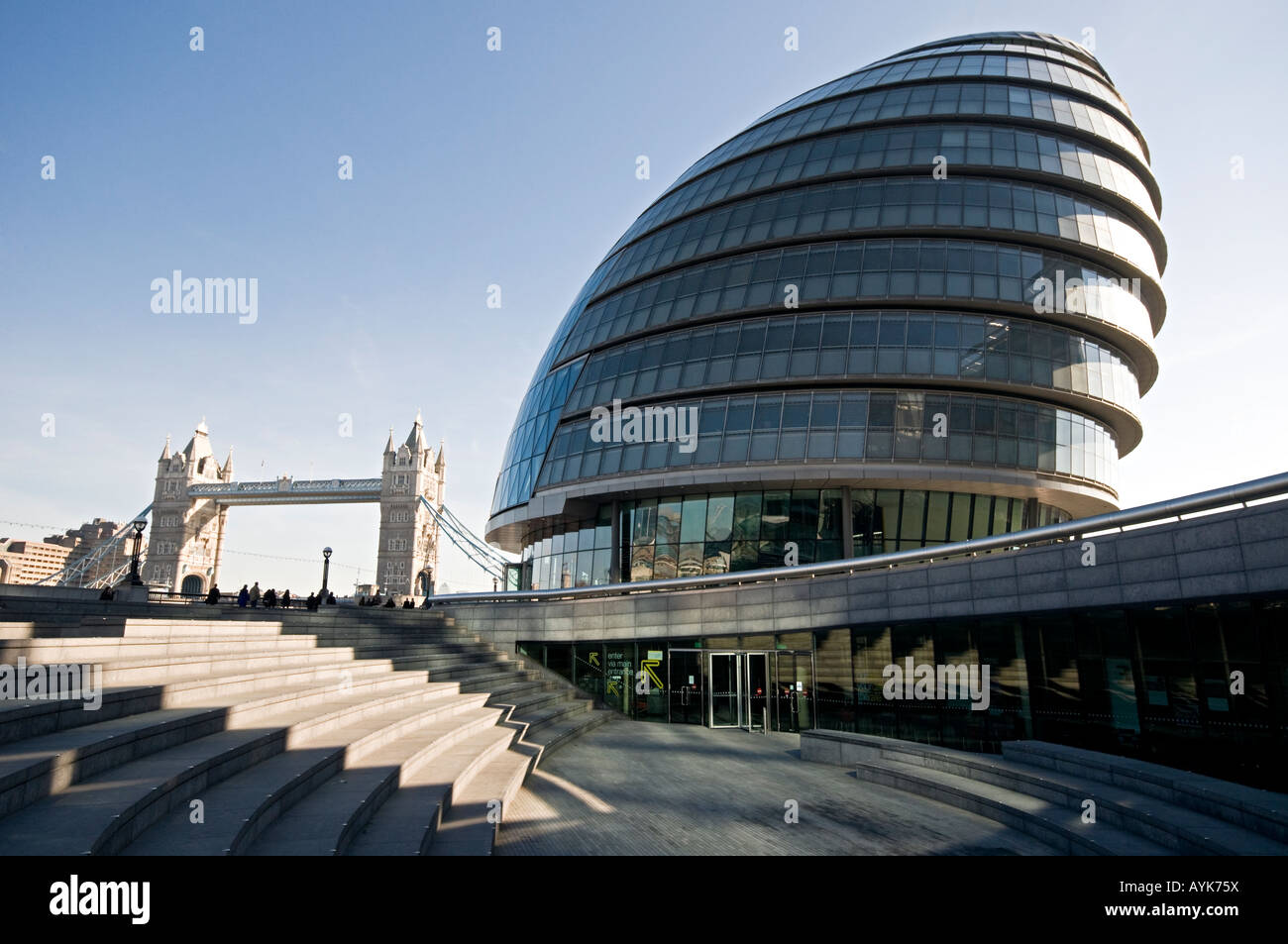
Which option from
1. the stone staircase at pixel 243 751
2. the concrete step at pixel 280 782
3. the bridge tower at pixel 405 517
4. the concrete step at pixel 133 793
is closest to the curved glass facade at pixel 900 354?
the stone staircase at pixel 243 751

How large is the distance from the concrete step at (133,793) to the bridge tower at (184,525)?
184 meters

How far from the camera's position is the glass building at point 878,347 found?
3164cm

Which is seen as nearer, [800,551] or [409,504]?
[800,551]

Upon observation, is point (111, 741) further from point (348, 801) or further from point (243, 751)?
point (348, 801)

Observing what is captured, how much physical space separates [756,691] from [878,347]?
595 inches

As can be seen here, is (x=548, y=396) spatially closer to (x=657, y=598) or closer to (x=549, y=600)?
(x=549, y=600)

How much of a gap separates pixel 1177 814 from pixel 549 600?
82.7 ft

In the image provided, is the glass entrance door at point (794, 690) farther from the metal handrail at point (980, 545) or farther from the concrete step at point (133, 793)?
the concrete step at point (133, 793)

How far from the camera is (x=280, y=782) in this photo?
9961 mm

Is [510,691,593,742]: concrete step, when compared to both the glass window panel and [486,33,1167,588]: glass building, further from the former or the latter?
the glass window panel

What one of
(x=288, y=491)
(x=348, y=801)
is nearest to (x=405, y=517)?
(x=288, y=491)

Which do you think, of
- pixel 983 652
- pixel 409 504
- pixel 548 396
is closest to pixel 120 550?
pixel 409 504

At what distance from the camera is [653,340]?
38031 millimetres
